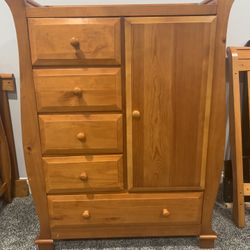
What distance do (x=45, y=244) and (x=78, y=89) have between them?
75 centimetres

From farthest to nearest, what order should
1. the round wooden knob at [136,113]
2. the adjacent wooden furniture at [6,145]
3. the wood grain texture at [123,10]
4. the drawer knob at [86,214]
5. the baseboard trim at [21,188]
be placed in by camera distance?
the baseboard trim at [21,188] → the adjacent wooden furniture at [6,145] → the drawer knob at [86,214] → the round wooden knob at [136,113] → the wood grain texture at [123,10]

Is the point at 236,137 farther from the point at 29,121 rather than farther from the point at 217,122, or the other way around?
the point at 29,121

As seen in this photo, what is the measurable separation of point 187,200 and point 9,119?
111 cm

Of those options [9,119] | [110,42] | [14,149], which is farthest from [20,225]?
[110,42]

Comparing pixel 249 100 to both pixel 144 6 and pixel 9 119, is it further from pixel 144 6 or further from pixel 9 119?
pixel 9 119

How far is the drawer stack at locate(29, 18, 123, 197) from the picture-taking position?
911 millimetres

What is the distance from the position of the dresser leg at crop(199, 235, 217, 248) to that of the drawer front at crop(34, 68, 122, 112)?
0.74m

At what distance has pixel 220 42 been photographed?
93cm

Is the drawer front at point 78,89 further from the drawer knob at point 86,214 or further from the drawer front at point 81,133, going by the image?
the drawer knob at point 86,214

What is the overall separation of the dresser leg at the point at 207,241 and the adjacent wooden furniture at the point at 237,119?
0.74 feet

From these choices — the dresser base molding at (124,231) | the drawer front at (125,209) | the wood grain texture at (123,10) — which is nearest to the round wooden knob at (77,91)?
the wood grain texture at (123,10)

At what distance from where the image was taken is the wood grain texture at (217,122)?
91 centimetres

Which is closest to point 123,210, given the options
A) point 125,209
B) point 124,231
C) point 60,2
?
point 125,209

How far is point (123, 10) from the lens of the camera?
2.92 ft
